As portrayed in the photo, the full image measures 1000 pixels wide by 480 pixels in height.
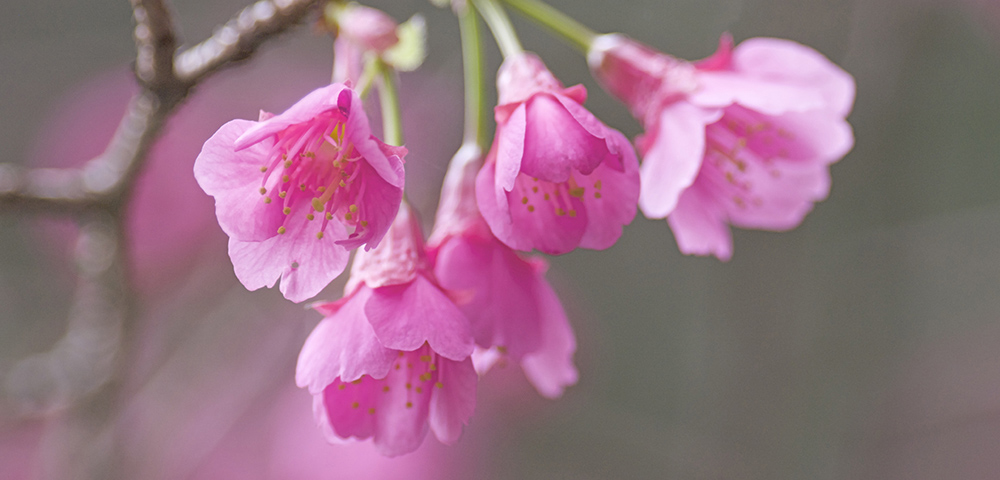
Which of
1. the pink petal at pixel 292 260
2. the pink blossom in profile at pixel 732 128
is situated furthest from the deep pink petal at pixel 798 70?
the pink petal at pixel 292 260

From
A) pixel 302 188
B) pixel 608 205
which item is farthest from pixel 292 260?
pixel 608 205

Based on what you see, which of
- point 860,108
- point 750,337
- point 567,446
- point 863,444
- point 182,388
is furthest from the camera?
point 567,446

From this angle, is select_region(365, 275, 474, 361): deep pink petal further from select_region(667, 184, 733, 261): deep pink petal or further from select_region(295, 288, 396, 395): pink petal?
select_region(667, 184, 733, 261): deep pink petal

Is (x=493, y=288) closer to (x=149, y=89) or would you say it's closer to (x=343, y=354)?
(x=343, y=354)

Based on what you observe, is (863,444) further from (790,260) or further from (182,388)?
(182,388)

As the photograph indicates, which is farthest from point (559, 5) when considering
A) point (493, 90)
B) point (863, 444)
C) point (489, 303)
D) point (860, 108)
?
point (489, 303)
